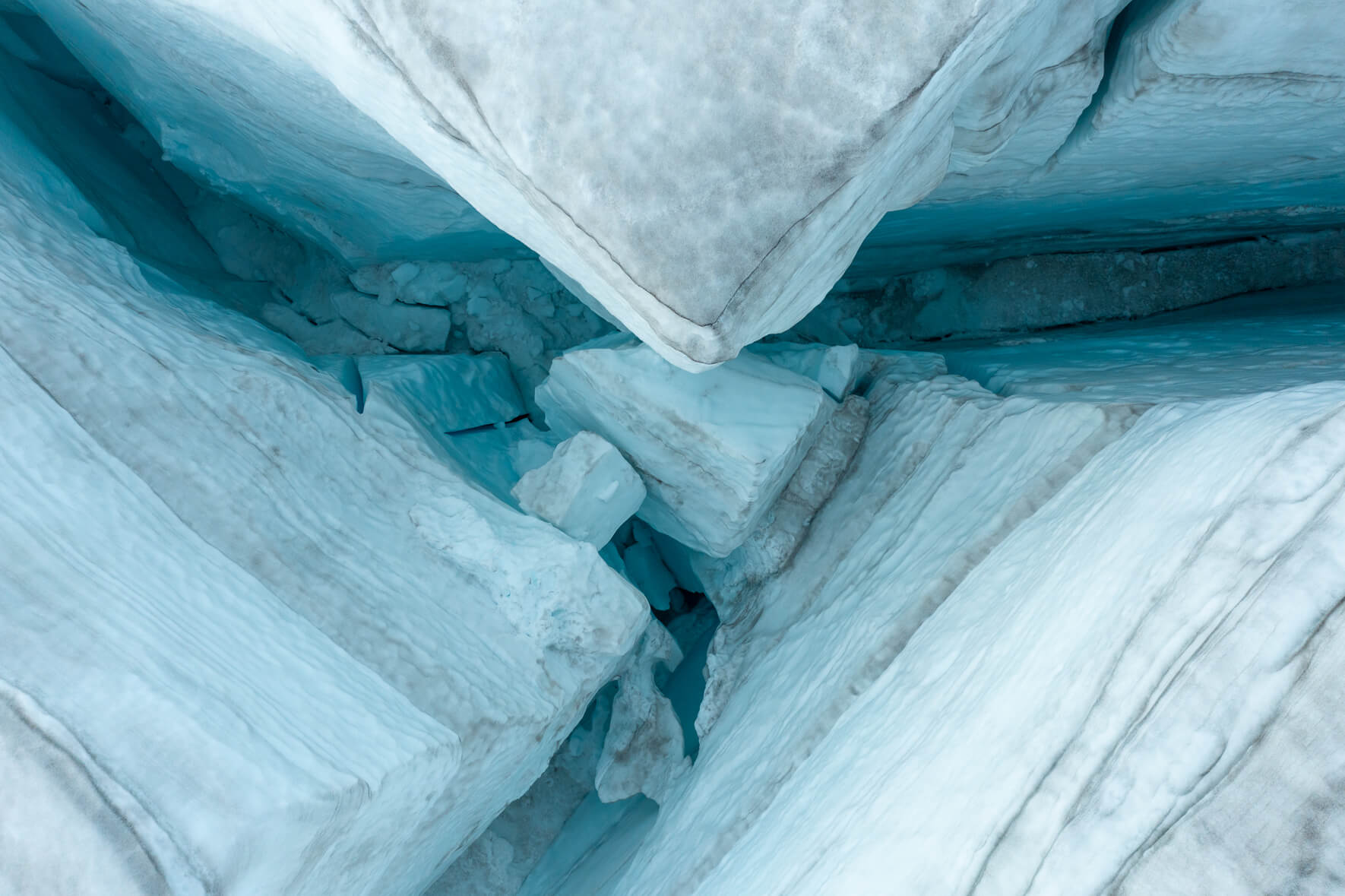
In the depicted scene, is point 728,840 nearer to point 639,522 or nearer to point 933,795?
point 933,795

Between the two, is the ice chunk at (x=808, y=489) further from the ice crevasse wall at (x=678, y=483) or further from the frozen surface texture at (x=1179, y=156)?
the frozen surface texture at (x=1179, y=156)

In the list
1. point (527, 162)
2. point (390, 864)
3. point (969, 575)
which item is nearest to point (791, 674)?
point (969, 575)

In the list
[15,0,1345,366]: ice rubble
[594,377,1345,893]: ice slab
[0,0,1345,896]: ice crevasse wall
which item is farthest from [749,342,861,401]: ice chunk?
[15,0,1345,366]: ice rubble

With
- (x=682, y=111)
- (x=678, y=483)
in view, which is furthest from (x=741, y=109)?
(x=678, y=483)

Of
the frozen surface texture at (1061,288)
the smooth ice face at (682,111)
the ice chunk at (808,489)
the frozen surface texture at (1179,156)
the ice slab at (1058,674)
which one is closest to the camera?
the ice slab at (1058,674)

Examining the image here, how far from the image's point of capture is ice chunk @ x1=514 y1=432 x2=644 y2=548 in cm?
186

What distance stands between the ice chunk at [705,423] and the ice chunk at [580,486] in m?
0.09

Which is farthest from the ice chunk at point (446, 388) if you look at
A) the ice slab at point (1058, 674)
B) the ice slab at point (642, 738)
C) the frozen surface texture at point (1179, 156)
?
the frozen surface texture at point (1179, 156)

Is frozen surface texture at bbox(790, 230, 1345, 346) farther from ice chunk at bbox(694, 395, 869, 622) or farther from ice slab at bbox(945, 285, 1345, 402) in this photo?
ice chunk at bbox(694, 395, 869, 622)

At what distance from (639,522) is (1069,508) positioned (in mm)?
1506

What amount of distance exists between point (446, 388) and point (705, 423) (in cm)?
91

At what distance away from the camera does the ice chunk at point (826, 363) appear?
2084mm

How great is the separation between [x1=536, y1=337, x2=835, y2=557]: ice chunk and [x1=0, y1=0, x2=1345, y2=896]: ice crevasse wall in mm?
13

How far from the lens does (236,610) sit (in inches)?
53.2
